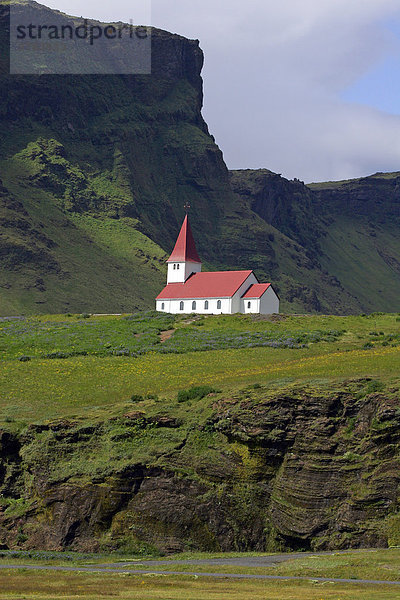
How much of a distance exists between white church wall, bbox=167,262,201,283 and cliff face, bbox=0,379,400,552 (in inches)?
2381

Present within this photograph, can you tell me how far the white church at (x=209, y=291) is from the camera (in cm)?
11175

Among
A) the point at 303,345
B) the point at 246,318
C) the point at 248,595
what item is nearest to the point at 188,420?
the point at 248,595

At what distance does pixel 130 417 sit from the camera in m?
60.9

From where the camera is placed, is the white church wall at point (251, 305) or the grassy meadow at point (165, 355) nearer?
the grassy meadow at point (165, 355)

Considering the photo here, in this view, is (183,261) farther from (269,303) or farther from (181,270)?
(269,303)

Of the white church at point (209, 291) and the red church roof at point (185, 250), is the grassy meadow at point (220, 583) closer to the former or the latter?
the white church at point (209, 291)

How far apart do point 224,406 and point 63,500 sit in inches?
442

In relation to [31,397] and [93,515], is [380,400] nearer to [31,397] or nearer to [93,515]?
[93,515]

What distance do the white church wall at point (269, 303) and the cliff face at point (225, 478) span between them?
171 ft

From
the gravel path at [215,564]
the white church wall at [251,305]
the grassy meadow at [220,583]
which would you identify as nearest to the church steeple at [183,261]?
the white church wall at [251,305]

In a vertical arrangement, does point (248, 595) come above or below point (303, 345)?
below

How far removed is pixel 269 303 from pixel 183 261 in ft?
42.9

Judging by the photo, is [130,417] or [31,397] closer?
[130,417]

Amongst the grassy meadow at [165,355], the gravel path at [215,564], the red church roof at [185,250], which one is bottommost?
the gravel path at [215,564]
